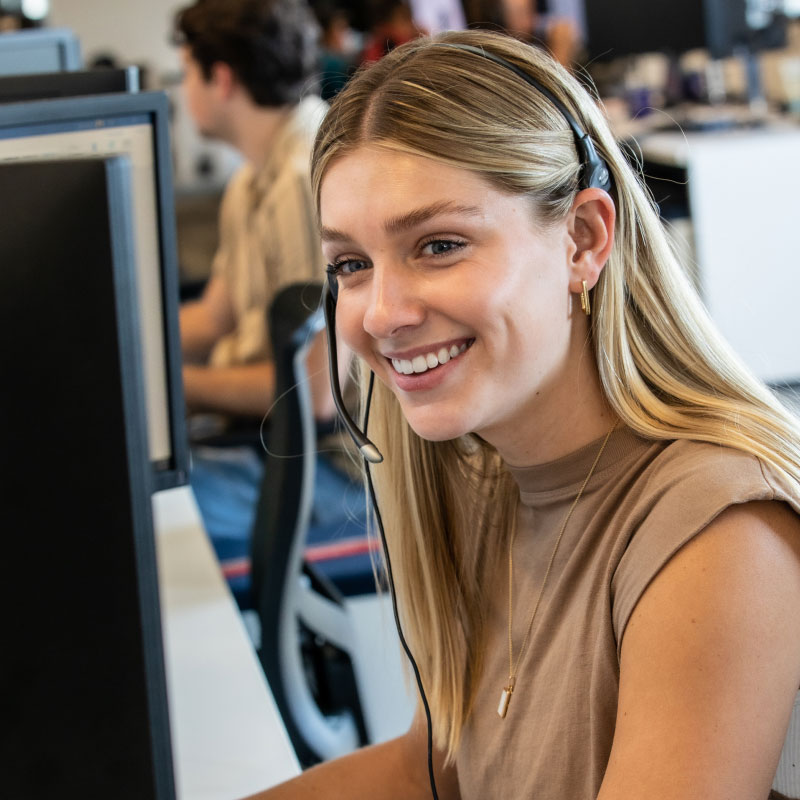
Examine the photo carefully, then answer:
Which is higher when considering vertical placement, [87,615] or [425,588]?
[87,615]

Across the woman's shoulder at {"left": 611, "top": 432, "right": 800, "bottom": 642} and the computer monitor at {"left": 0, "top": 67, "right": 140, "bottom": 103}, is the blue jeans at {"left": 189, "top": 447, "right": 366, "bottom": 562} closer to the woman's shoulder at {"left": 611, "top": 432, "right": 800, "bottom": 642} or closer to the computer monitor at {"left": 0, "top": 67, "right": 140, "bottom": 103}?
the computer monitor at {"left": 0, "top": 67, "right": 140, "bottom": 103}

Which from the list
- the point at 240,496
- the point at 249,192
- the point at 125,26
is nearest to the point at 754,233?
the point at 249,192

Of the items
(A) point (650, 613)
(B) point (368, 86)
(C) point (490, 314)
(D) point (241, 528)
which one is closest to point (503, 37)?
(B) point (368, 86)

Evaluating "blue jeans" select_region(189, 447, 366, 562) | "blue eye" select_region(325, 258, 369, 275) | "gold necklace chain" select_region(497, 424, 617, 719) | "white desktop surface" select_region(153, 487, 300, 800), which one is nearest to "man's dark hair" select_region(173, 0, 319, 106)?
"blue jeans" select_region(189, 447, 366, 562)

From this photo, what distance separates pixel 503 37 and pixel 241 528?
126 centimetres

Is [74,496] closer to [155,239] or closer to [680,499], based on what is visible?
[680,499]

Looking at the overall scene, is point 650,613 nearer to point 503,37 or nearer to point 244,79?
point 503,37

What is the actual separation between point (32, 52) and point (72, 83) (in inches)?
28.0

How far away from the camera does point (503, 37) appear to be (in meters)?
0.97

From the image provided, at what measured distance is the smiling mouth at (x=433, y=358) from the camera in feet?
3.01

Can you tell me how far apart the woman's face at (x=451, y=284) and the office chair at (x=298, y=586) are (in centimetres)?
53

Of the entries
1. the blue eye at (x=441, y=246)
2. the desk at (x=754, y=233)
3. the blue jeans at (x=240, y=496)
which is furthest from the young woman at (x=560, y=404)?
the desk at (x=754, y=233)

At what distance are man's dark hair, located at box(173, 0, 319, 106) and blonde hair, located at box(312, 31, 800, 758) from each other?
1.59 metres

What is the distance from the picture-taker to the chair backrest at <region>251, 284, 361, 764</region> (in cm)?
153
